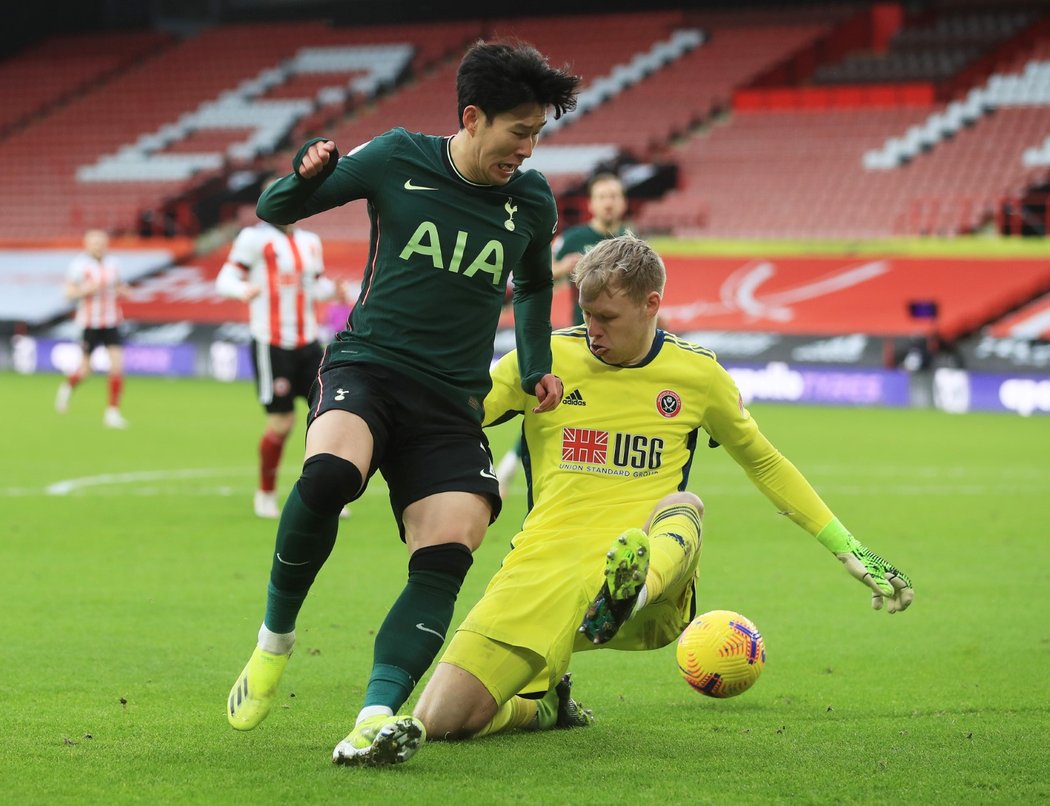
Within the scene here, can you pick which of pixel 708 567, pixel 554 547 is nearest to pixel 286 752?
pixel 554 547

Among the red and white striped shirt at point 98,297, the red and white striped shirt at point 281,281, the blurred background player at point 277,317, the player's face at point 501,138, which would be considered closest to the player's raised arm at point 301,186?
the player's face at point 501,138

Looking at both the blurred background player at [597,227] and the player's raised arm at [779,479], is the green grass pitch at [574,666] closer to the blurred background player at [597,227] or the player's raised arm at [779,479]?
the player's raised arm at [779,479]

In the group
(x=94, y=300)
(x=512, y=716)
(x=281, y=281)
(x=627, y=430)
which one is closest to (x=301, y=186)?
(x=627, y=430)

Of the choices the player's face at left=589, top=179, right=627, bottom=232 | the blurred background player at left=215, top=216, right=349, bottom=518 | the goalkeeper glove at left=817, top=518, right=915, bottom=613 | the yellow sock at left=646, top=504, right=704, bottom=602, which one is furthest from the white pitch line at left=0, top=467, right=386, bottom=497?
the goalkeeper glove at left=817, top=518, right=915, bottom=613

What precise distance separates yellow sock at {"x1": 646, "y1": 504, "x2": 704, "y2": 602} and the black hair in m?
1.30

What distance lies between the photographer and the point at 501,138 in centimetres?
441

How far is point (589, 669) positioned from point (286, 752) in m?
1.73

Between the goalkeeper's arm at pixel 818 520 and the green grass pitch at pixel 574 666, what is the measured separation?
0.46 meters

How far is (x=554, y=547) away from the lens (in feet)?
A: 16.1

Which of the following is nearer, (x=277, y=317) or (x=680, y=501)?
(x=680, y=501)

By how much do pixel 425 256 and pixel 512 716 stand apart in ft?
4.60

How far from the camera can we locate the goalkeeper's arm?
4570 mm

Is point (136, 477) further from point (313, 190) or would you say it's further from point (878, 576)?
Answer: point (878, 576)

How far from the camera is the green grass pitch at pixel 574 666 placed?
4.10 meters
